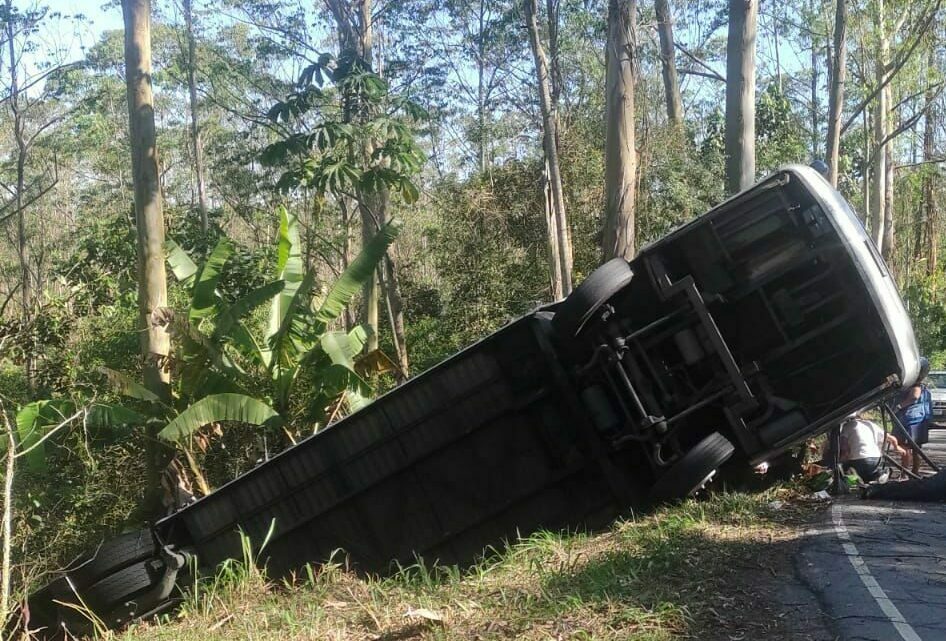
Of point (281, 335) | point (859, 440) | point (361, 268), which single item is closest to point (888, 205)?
point (859, 440)

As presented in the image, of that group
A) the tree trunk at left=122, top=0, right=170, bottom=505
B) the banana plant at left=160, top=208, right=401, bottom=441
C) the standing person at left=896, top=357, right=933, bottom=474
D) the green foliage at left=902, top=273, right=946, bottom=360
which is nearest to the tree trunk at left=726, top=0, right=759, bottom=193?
the standing person at left=896, top=357, right=933, bottom=474

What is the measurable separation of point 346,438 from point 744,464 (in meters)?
3.59

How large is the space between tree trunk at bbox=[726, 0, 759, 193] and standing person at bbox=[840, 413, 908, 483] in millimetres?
5366

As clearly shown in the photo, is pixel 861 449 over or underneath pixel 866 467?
over

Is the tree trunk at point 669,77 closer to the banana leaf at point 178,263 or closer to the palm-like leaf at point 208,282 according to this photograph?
the banana leaf at point 178,263

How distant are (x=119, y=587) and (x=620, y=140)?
28.3 ft

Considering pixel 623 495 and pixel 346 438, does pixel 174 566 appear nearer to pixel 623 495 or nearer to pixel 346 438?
pixel 346 438

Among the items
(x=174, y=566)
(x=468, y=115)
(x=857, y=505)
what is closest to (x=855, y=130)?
(x=468, y=115)

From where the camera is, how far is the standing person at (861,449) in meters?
9.45

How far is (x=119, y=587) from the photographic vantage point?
315 inches

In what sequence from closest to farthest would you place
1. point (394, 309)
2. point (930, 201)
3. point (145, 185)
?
point (145, 185)
point (394, 309)
point (930, 201)

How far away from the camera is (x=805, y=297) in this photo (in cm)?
760

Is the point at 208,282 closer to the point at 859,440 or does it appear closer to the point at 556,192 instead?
the point at 859,440

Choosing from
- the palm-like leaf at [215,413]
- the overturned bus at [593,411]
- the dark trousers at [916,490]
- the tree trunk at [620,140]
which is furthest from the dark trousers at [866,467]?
the palm-like leaf at [215,413]
